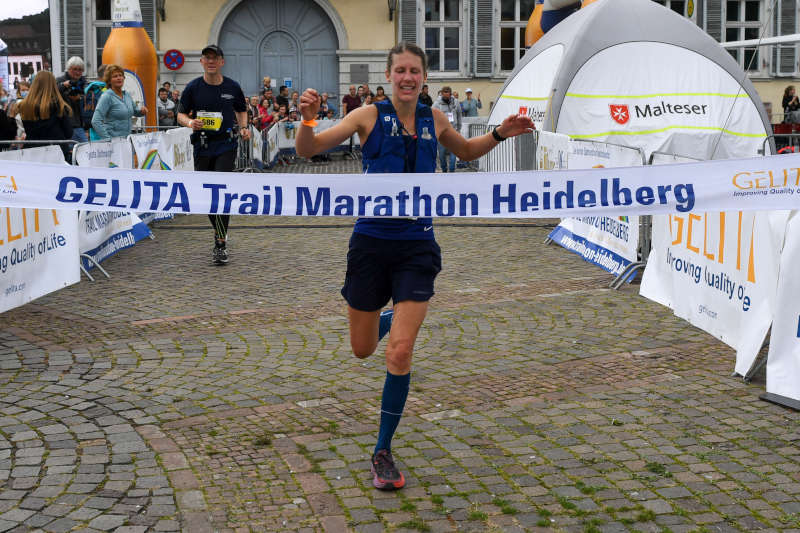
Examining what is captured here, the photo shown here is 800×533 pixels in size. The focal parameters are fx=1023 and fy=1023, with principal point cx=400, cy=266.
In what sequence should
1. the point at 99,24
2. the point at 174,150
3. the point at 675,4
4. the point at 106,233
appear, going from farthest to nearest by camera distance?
the point at 99,24 → the point at 675,4 → the point at 174,150 → the point at 106,233

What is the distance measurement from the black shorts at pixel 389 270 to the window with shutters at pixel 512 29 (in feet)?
94.4

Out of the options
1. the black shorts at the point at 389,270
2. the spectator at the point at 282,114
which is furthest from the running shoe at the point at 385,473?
the spectator at the point at 282,114

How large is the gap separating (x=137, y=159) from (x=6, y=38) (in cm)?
6726

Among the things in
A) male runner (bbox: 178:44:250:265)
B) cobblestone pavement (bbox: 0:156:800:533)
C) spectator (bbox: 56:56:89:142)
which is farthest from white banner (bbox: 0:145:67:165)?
spectator (bbox: 56:56:89:142)

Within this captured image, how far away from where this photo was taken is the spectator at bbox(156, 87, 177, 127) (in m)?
24.5

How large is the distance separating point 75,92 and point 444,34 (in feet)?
65.9

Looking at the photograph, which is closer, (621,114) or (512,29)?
(621,114)

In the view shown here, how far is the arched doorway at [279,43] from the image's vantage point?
106 feet

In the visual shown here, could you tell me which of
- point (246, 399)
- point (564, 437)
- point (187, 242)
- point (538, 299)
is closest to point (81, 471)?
point (246, 399)

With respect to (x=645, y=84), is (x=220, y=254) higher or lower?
lower

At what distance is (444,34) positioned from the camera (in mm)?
32812

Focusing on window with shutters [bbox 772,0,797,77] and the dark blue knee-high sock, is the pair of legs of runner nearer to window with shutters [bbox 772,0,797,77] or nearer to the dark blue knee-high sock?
the dark blue knee-high sock

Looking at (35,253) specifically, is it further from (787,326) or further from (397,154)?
(787,326)

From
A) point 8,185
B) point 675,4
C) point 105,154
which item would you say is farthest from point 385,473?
point 675,4
